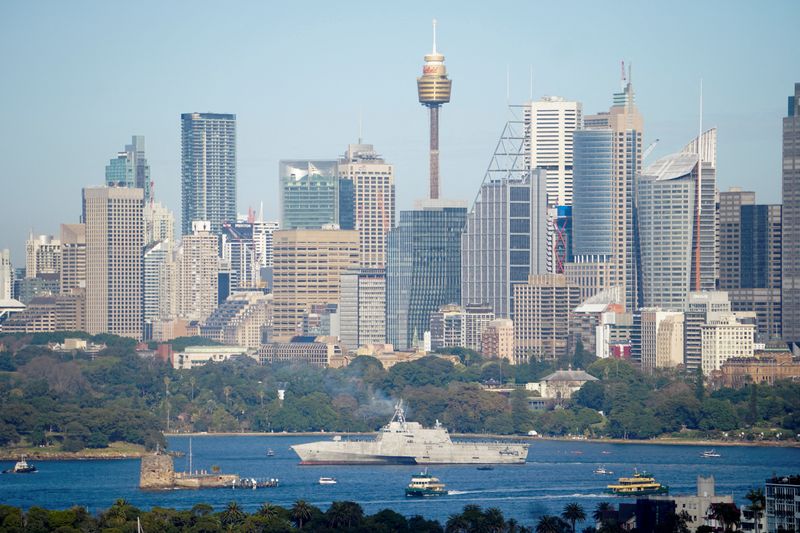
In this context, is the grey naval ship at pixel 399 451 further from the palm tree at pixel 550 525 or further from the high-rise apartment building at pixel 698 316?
the high-rise apartment building at pixel 698 316

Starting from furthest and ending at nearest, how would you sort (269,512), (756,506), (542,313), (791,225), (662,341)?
(542,313), (791,225), (662,341), (269,512), (756,506)

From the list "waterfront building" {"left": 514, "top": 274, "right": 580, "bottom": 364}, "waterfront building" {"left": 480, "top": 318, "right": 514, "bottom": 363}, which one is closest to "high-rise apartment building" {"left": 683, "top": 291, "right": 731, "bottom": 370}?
"waterfront building" {"left": 514, "top": 274, "right": 580, "bottom": 364}

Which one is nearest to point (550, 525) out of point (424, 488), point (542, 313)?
point (424, 488)

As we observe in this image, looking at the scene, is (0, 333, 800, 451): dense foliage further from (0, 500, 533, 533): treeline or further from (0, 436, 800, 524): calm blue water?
(0, 500, 533, 533): treeline

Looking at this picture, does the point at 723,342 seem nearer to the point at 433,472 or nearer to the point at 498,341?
the point at 498,341

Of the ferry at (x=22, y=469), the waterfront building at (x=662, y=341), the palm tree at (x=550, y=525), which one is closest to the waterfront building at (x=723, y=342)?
the waterfront building at (x=662, y=341)

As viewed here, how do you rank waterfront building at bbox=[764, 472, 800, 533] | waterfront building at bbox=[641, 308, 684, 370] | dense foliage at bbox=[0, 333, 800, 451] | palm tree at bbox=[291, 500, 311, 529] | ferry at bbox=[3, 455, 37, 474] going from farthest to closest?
waterfront building at bbox=[641, 308, 684, 370] → dense foliage at bbox=[0, 333, 800, 451] → ferry at bbox=[3, 455, 37, 474] → palm tree at bbox=[291, 500, 311, 529] → waterfront building at bbox=[764, 472, 800, 533]
